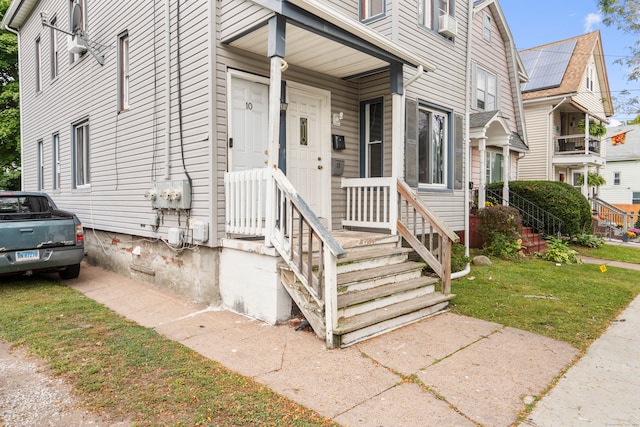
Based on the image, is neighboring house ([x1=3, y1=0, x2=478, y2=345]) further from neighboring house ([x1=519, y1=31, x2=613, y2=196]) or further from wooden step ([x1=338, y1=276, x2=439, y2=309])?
neighboring house ([x1=519, y1=31, x2=613, y2=196])

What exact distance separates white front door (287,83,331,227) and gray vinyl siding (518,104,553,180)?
13.6 meters

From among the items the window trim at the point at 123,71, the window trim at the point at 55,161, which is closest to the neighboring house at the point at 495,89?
the window trim at the point at 123,71

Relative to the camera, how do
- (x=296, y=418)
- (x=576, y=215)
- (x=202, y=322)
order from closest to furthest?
(x=296, y=418), (x=202, y=322), (x=576, y=215)

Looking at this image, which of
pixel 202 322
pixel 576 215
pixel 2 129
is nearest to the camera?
pixel 202 322

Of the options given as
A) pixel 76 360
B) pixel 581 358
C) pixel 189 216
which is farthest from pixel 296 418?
pixel 189 216

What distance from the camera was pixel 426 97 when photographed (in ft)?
25.8

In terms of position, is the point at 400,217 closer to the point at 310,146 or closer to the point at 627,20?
the point at 310,146

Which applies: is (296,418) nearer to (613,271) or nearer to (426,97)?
(426,97)

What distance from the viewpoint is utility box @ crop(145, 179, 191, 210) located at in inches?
223

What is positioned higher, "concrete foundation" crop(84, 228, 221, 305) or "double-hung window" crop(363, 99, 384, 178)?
"double-hung window" crop(363, 99, 384, 178)

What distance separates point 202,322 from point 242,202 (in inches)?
59.4

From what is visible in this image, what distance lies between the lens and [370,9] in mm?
7734

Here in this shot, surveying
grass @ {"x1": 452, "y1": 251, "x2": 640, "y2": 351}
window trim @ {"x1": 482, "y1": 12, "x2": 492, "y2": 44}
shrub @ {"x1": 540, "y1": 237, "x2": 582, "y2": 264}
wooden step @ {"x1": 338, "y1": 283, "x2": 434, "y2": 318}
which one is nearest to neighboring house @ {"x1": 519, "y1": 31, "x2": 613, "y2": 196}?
window trim @ {"x1": 482, "y1": 12, "x2": 492, "y2": 44}

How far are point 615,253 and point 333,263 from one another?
990 centimetres
